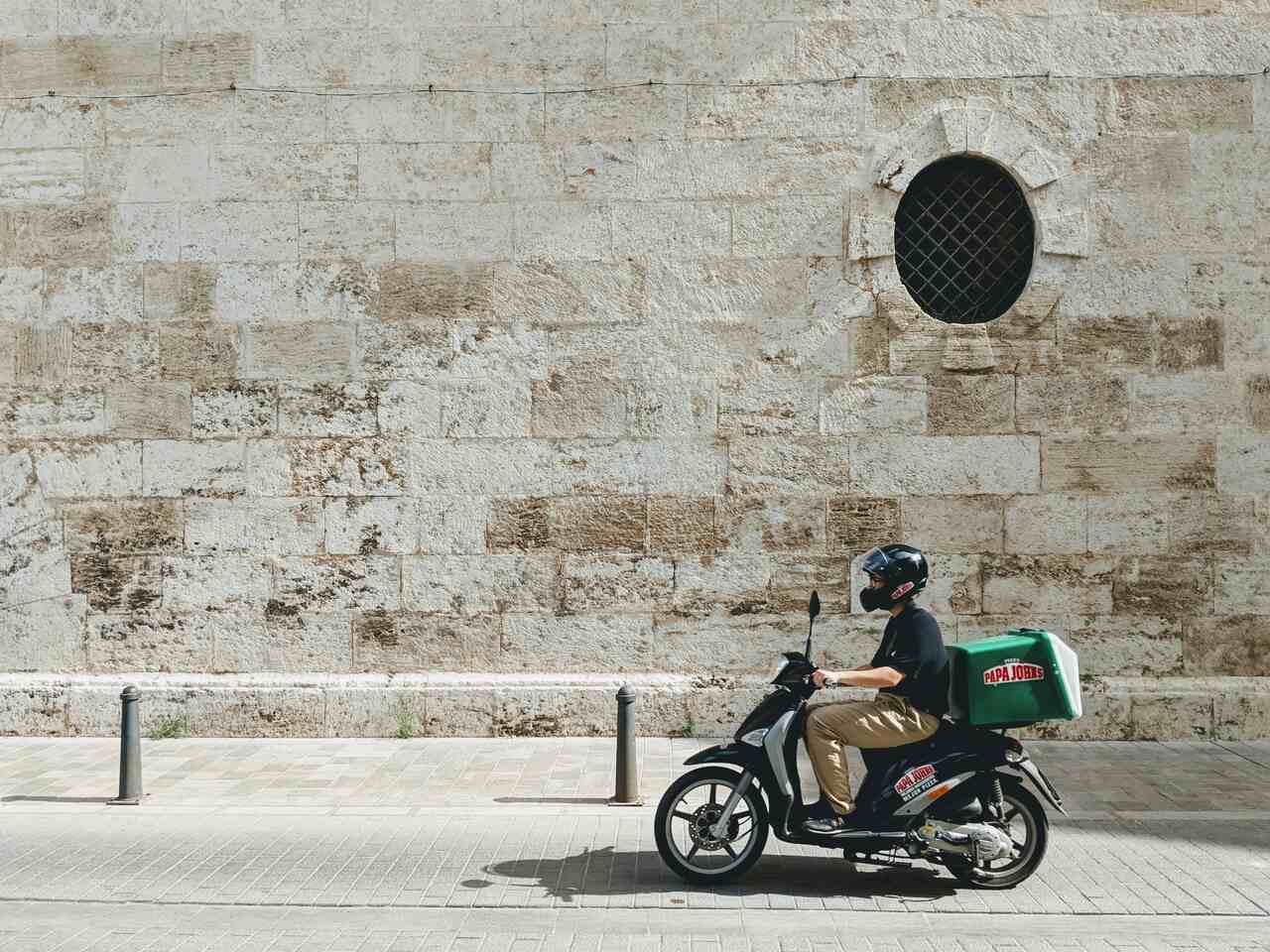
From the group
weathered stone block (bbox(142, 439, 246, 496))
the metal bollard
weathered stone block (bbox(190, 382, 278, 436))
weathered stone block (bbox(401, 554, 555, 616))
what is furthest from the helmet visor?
weathered stone block (bbox(142, 439, 246, 496))

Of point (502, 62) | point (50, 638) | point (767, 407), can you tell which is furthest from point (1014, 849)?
point (50, 638)

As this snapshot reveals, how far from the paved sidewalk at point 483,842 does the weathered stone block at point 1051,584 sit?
103 centimetres

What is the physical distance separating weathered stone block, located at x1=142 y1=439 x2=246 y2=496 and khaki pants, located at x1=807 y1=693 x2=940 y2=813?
5501mm

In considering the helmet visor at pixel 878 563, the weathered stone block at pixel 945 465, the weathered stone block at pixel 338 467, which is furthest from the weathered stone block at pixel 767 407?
the helmet visor at pixel 878 563

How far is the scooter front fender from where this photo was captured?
5.86 metres

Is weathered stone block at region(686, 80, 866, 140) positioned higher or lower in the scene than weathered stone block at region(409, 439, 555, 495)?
higher

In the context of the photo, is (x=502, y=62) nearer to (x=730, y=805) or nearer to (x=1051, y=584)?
(x=1051, y=584)

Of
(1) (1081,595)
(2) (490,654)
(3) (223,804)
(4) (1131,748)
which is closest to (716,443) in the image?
(2) (490,654)

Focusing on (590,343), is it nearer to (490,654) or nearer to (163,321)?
(490,654)

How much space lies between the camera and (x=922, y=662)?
5.85 m

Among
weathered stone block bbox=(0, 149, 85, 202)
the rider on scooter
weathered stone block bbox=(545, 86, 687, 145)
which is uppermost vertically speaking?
weathered stone block bbox=(545, 86, 687, 145)

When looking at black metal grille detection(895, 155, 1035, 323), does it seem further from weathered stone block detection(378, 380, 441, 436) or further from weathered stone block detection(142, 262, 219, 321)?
weathered stone block detection(142, 262, 219, 321)

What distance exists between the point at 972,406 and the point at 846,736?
14.2 ft

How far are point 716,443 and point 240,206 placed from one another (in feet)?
13.4
